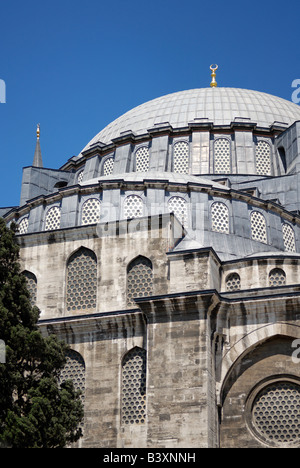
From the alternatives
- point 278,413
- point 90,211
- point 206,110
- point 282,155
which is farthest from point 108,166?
point 278,413

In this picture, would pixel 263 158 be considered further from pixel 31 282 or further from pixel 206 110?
pixel 31 282

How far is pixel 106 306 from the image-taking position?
2203 cm

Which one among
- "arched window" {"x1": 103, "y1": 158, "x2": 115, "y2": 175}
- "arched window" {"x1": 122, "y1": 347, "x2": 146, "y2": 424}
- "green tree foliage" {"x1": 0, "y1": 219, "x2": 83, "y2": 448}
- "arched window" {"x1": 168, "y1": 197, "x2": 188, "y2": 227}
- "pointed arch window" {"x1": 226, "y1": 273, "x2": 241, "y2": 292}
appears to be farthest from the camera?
"arched window" {"x1": 103, "y1": 158, "x2": 115, "y2": 175}

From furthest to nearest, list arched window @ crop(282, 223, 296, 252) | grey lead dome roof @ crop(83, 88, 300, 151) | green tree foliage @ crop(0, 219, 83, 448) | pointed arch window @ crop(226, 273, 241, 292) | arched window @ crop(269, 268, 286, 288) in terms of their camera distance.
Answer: grey lead dome roof @ crop(83, 88, 300, 151)
arched window @ crop(282, 223, 296, 252)
pointed arch window @ crop(226, 273, 241, 292)
arched window @ crop(269, 268, 286, 288)
green tree foliage @ crop(0, 219, 83, 448)

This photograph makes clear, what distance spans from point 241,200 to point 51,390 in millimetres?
11409

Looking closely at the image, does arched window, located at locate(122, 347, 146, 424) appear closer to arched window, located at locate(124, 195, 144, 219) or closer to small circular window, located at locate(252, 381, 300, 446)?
small circular window, located at locate(252, 381, 300, 446)

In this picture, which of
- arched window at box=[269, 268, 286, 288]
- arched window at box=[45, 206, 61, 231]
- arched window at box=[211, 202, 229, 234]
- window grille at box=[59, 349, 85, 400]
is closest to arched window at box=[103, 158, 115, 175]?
arched window at box=[45, 206, 61, 231]

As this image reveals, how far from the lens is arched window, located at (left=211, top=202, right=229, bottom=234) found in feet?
84.6

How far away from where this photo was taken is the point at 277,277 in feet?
74.9

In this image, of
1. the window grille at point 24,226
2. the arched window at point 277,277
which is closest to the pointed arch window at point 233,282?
the arched window at point 277,277

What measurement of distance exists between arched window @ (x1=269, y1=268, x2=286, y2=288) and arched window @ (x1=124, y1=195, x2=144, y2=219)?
483 centimetres

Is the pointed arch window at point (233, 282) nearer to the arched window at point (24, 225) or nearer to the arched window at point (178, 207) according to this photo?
the arched window at point (178, 207)

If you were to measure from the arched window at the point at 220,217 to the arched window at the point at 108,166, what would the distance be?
937 cm
